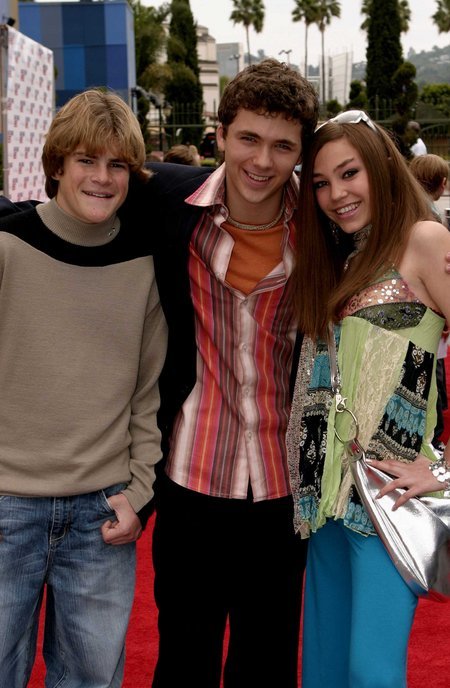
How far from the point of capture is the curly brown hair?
2.42 metres

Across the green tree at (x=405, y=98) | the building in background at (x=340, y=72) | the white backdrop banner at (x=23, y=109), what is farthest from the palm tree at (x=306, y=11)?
the white backdrop banner at (x=23, y=109)

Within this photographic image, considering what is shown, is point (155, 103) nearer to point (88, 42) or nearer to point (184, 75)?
point (88, 42)

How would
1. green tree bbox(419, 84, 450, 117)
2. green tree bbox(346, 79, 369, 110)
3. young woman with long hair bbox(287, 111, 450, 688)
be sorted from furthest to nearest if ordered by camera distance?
green tree bbox(419, 84, 450, 117) < green tree bbox(346, 79, 369, 110) < young woman with long hair bbox(287, 111, 450, 688)

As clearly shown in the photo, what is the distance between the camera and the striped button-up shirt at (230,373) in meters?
2.57

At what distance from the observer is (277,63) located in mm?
2541

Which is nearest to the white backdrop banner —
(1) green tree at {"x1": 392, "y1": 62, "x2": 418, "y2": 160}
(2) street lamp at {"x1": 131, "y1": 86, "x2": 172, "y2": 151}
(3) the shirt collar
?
(3) the shirt collar

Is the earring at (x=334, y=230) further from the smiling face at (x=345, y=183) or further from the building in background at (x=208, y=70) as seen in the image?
the building in background at (x=208, y=70)

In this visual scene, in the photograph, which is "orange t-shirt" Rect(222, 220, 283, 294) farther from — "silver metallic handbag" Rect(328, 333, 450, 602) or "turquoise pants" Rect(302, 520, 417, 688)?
"turquoise pants" Rect(302, 520, 417, 688)

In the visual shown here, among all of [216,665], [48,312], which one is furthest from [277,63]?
[216,665]

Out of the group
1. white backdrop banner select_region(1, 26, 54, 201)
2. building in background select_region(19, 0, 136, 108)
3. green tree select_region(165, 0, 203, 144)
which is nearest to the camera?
white backdrop banner select_region(1, 26, 54, 201)

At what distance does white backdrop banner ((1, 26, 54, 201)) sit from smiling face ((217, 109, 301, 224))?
3.08 metres

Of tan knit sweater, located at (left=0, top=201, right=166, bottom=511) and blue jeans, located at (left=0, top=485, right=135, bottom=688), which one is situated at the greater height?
tan knit sweater, located at (left=0, top=201, right=166, bottom=511)

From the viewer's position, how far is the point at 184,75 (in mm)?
39562

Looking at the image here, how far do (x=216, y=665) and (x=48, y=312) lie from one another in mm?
1293
